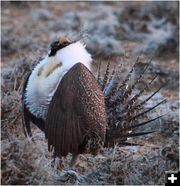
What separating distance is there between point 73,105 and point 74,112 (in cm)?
4

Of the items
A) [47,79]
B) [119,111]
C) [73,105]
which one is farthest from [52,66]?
[119,111]

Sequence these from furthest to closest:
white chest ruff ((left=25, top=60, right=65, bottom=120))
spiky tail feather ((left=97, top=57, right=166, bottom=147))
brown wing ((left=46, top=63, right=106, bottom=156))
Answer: spiky tail feather ((left=97, top=57, right=166, bottom=147)) < white chest ruff ((left=25, top=60, right=65, bottom=120)) < brown wing ((left=46, top=63, right=106, bottom=156))

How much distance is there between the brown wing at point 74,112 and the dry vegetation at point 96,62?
0.35 ft

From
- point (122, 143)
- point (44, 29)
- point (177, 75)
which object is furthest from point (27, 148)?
point (44, 29)

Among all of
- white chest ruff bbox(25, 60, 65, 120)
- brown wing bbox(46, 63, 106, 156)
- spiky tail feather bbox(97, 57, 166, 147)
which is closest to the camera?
brown wing bbox(46, 63, 106, 156)

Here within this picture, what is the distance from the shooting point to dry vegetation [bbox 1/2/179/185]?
3.16 m

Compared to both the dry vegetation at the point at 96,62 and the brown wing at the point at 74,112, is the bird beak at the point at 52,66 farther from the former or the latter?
the dry vegetation at the point at 96,62

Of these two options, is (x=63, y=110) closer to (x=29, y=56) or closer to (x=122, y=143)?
(x=122, y=143)

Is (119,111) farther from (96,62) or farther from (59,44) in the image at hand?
(96,62)

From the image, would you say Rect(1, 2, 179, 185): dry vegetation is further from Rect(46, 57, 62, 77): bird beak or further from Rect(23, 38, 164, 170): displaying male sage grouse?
Rect(46, 57, 62, 77): bird beak

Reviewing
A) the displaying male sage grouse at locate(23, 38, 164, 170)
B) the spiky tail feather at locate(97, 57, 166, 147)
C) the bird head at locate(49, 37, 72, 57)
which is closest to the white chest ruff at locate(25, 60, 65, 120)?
the displaying male sage grouse at locate(23, 38, 164, 170)

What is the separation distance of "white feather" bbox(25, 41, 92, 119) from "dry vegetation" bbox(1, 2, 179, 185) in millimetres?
191

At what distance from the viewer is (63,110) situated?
3146 millimetres

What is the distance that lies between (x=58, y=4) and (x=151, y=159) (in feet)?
14.7
